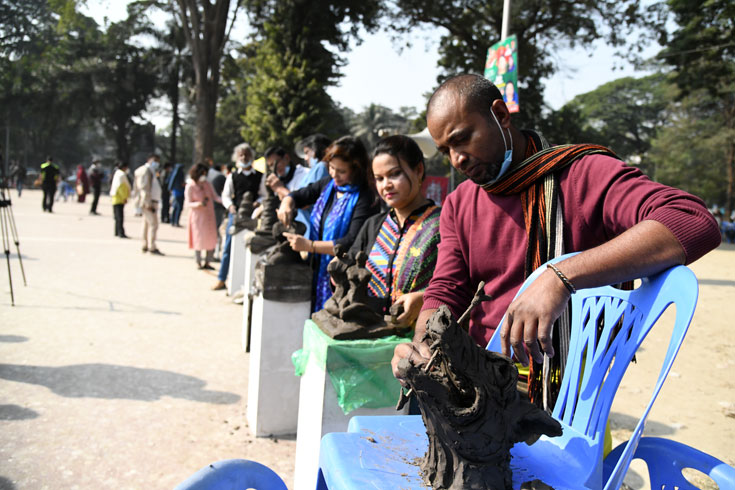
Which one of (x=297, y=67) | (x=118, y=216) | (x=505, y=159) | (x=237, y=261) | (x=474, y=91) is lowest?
(x=237, y=261)

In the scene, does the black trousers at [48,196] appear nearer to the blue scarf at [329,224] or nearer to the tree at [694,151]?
the blue scarf at [329,224]

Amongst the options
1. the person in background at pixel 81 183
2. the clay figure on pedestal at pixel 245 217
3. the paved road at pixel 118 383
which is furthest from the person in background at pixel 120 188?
the person in background at pixel 81 183

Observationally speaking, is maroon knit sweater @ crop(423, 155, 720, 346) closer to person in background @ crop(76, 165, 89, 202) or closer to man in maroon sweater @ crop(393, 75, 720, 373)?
man in maroon sweater @ crop(393, 75, 720, 373)

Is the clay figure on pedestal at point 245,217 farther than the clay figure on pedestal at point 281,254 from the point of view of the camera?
Yes

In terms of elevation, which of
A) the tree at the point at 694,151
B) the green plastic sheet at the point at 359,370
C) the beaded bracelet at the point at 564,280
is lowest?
the green plastic sheet at the point at 359,370

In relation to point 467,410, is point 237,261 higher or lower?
lower

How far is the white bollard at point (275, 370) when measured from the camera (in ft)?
11.6

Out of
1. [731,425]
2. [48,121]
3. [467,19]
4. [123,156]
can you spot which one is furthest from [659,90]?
[731,425]

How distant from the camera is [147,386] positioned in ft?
13.6

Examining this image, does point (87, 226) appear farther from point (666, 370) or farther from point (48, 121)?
point (48, 121)

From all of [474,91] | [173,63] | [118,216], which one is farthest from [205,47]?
[173,63]

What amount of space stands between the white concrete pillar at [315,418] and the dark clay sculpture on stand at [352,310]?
0.21 meters

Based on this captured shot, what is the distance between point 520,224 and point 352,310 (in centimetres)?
111

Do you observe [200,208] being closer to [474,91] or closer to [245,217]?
[245,217]
